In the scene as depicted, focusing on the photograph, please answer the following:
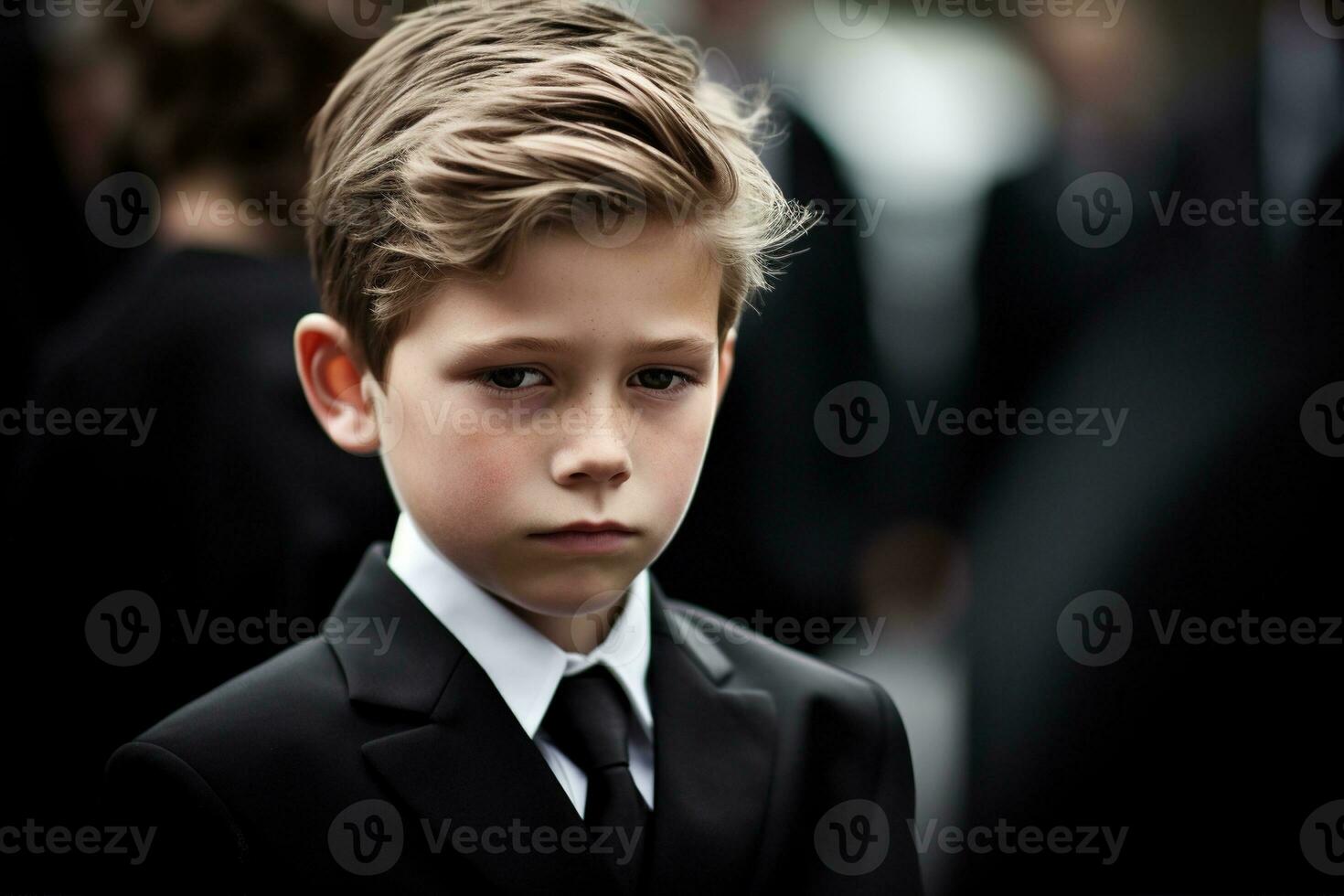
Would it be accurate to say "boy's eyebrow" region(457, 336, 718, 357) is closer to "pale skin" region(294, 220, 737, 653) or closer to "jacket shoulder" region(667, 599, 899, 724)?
"pale skin" region(294, 220, 737, 653)

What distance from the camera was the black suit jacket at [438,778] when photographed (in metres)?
1.41

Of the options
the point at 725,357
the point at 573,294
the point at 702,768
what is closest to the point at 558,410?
the point at 573,294

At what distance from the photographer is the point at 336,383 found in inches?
62.4

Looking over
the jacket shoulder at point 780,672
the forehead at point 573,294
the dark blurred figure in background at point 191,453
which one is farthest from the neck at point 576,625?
the dark blurred figure in background at point 191,453

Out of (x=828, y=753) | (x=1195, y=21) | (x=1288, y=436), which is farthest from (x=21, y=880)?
(x=1195, y=21)

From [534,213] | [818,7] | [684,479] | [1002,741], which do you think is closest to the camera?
[534,213]

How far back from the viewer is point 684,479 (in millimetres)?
1488

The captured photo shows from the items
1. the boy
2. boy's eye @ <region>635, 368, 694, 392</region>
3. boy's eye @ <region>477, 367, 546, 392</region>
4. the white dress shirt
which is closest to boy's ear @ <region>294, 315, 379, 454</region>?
the boy

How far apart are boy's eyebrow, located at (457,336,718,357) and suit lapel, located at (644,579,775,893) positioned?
1.39 ft

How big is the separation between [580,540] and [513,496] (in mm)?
84

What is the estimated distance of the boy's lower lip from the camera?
4.63 ft

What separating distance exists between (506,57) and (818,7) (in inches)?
152

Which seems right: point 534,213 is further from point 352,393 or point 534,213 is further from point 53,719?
point 53,719

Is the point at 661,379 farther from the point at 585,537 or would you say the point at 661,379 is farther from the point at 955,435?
the point at 955,435
